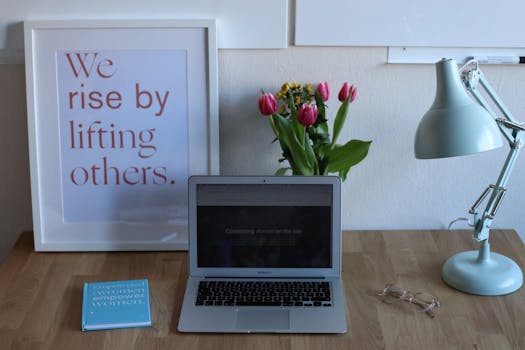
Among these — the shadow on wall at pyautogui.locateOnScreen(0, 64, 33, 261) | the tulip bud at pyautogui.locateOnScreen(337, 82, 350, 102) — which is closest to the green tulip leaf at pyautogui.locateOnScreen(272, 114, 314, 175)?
the tulip bud at pyautogui.locateOnScreen(337, 82, 350, 102)

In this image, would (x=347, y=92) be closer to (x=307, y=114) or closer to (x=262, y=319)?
(x=307, y=114)

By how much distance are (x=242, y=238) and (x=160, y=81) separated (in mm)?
395

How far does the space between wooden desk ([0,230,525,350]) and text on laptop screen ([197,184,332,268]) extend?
0.11 metres

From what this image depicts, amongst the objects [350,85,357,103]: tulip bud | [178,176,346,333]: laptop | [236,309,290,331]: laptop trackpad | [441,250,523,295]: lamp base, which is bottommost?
[236,309,290,331]: laptop trackpad

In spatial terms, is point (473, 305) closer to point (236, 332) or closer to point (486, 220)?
point (486, 220)

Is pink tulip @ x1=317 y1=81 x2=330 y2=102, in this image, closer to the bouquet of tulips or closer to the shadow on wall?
the bouquet of tulips

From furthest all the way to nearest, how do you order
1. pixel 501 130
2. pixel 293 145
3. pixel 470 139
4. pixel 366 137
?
pixel 366 137
pixel 293 145
pixel 501 130
pixel 470 139

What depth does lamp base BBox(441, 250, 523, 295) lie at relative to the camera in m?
1.40

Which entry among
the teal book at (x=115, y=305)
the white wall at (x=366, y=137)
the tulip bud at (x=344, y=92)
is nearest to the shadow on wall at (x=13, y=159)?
the white wall at (x=366, y=137)

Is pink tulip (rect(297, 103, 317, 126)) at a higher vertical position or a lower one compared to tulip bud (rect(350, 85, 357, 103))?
lower

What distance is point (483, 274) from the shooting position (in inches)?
55.6

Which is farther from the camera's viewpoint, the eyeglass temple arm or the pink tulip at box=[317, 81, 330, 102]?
the pink tulip at box=[317, 81, 330, 102]

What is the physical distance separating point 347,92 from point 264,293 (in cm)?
46

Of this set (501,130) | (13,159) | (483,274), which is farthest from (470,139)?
(13,159)
